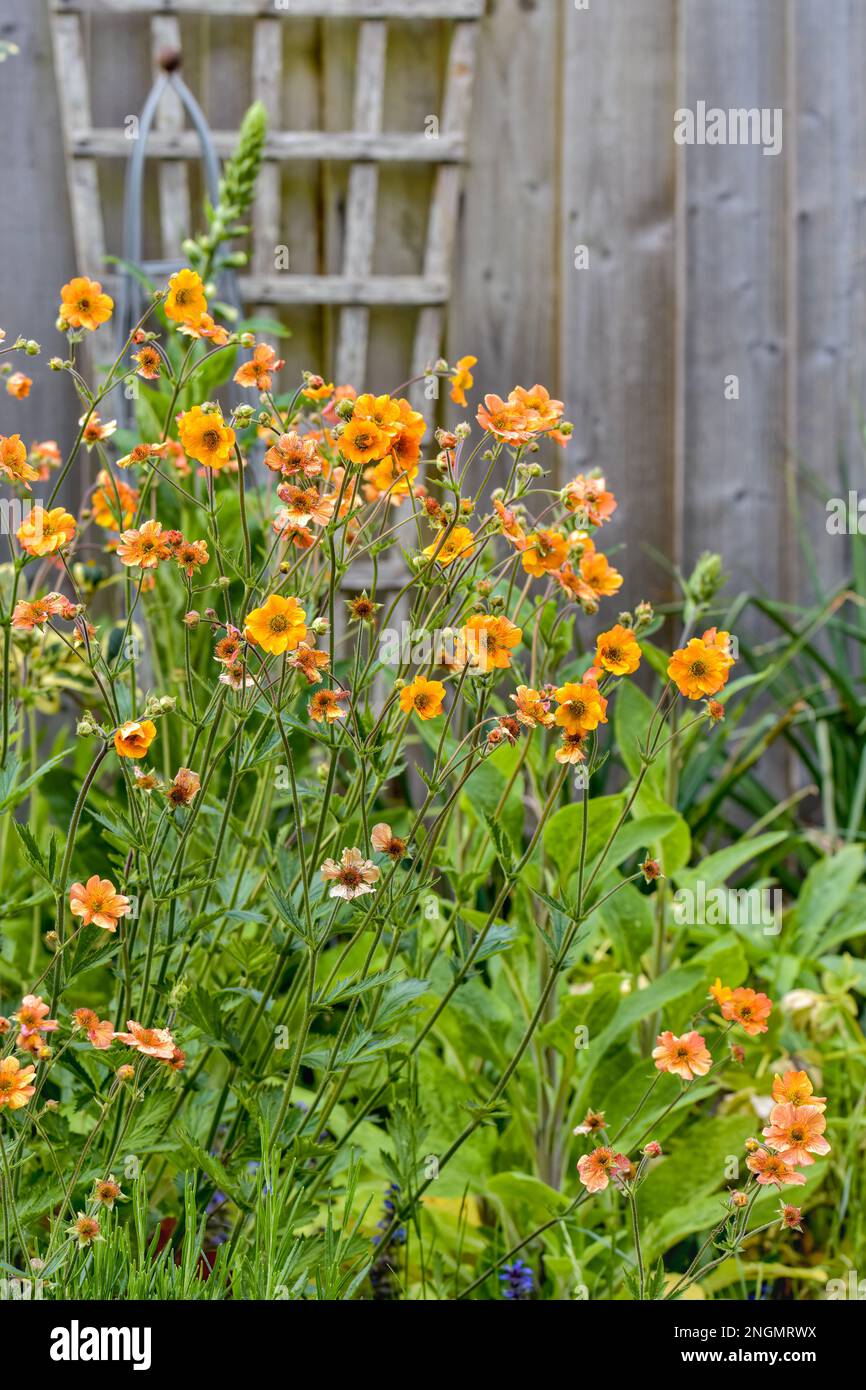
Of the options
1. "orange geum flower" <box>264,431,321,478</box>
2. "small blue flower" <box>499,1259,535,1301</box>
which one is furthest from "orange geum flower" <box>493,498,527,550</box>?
"small blue flower" <box>499,1259,535,1301</box>

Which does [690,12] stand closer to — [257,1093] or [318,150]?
[318,150]

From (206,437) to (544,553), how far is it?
0.27 metres

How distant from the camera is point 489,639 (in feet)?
2.71

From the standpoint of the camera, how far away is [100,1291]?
827mm

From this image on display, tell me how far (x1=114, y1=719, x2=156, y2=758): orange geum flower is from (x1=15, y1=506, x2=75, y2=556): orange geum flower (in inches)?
6.0

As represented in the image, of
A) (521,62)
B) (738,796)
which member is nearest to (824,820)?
(738,796)

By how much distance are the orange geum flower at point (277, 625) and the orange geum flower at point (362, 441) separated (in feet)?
0.34

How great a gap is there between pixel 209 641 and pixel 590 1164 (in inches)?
36.2

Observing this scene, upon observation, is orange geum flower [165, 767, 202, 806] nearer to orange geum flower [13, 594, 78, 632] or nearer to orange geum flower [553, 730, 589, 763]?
orange geum flower [13, 594, 78, 632]

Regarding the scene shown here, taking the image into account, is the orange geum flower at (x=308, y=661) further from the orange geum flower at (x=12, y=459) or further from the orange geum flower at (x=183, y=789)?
the orange geum flower at (x=12, y=459)

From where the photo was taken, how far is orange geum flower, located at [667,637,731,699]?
0.81 meters

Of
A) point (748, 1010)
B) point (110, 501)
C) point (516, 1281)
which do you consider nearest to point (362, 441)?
point (110, 501)

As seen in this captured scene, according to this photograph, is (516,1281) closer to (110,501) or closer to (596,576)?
(596,576)

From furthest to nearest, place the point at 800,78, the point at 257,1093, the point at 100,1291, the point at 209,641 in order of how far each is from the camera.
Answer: the point at 800,78 → the point at 209,641 → the point at 257,1093 → the point at 100,1291
